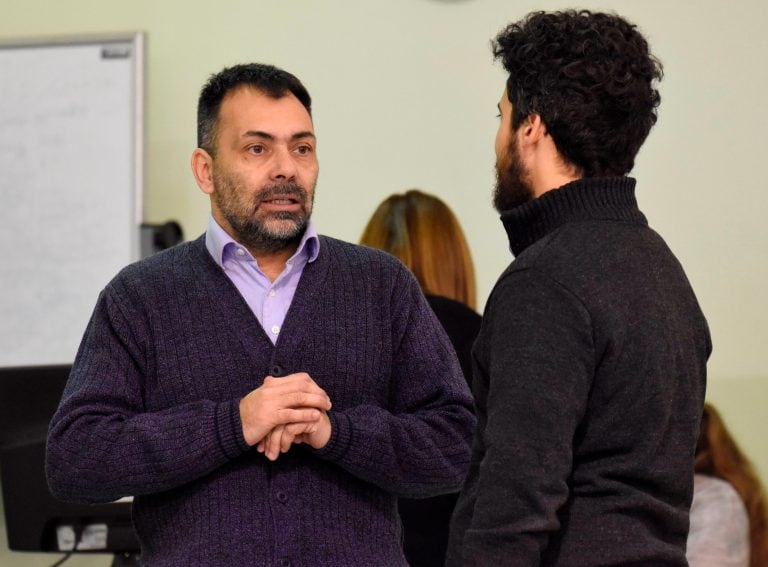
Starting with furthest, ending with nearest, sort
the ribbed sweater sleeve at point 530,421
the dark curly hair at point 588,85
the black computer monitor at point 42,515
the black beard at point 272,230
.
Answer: the black computer monitor at point 42,515 < the black beard at point 272,230 < the dark curly hair at point 588,85 < the ribbed sweater sleeve at point 530,421

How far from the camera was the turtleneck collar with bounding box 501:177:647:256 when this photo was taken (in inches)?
54.0

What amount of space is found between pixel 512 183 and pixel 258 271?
58cm

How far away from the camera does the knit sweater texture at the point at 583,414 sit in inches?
49.3

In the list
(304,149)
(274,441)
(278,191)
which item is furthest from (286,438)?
(304,149)

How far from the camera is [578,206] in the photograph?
54.0 inches

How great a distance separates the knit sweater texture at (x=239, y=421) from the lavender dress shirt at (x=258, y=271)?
3 centimetres

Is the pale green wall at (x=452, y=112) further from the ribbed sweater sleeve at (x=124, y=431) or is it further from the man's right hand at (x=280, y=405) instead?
the man's right hand at (x=280, y=405)

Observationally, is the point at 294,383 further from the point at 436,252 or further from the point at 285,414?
the point at 436,252

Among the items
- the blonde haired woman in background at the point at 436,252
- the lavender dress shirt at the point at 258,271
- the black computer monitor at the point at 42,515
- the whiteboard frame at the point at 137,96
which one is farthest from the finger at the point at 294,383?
the whiteboard frame at the point at 137,96

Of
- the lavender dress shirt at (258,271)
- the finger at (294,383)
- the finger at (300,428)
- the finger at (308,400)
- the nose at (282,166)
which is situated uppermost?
the nose at (282,166)

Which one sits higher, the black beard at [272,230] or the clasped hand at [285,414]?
the black beard at [272,230]

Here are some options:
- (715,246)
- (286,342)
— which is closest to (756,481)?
(715,246)

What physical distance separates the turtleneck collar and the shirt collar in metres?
0.54

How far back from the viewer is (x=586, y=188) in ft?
4.51
